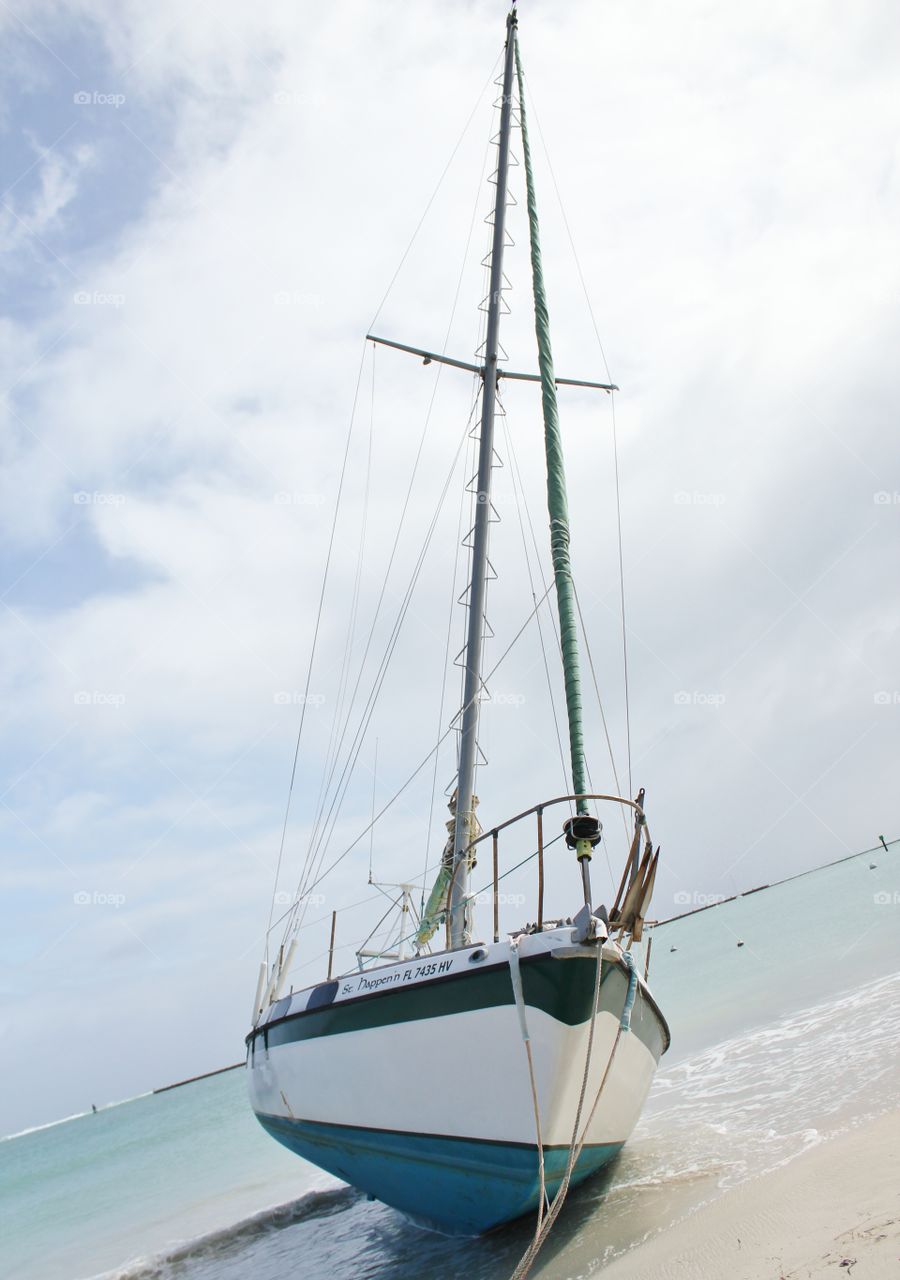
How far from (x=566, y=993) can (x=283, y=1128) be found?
6.57 metres

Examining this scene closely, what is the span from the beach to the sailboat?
38.5 inches

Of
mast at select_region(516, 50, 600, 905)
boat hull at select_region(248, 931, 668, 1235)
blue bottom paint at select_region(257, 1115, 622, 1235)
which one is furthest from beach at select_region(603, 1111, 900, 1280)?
mast at select_region(516, 50, 600, 905)

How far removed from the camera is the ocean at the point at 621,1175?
812 cm

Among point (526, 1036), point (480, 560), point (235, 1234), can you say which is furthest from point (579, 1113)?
point (235, 1234)

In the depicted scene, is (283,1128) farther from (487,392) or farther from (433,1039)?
(487,392)

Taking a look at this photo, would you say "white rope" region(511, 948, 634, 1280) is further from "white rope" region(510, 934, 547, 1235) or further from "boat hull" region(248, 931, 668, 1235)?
"white rope" region(510, 934, 547, 1235)

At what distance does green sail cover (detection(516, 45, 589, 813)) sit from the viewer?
7.87 m

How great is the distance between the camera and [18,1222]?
25.9 m

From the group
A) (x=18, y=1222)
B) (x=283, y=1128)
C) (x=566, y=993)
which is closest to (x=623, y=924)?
(x=566, y=993)

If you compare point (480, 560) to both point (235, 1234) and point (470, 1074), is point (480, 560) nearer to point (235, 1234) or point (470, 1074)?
point (470, 1074)

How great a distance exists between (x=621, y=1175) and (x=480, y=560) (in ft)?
27.9

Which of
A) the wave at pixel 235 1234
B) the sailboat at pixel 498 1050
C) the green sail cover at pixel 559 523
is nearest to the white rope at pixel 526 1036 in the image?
the sailboat at pixel 498 1050

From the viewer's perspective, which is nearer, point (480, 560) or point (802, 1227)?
point (802, 1227)

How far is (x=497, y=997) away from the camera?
23.2 ft
